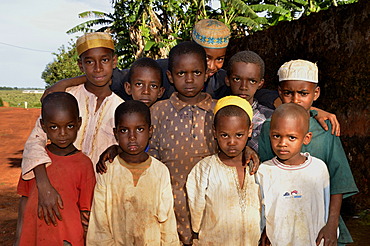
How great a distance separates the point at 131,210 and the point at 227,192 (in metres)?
0.60

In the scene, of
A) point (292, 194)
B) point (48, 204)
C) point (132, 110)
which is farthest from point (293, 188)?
point (48, 204)

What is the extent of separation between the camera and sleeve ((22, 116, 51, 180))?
7.30 feet

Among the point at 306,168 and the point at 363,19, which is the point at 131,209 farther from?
the point at 363,19

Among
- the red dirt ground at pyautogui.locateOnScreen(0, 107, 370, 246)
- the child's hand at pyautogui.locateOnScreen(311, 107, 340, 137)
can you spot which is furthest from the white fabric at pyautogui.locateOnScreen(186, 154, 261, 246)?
the red dirt ground at pyautogui.locateOnScreen(0, 107, 370, 246)

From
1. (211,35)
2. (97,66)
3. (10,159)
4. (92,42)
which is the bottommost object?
(10,159)

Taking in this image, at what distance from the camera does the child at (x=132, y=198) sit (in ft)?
7.10

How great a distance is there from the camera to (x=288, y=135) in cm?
217

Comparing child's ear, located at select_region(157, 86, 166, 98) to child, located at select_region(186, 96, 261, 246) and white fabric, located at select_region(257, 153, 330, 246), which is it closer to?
child, located at select_region(186, 96, 261, 246)

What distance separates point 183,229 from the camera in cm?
238

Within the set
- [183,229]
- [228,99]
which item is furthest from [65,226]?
[228,99]

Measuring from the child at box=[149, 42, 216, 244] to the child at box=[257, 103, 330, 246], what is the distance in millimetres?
470

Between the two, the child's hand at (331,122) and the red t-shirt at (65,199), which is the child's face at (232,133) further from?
the red t-shirt at (65,199)

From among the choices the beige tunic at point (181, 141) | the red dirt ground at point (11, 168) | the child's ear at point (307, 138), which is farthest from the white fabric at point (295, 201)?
the red dirt ground at point (11, 168)

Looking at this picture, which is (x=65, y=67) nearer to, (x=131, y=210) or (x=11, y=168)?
(x=11, y=168)
